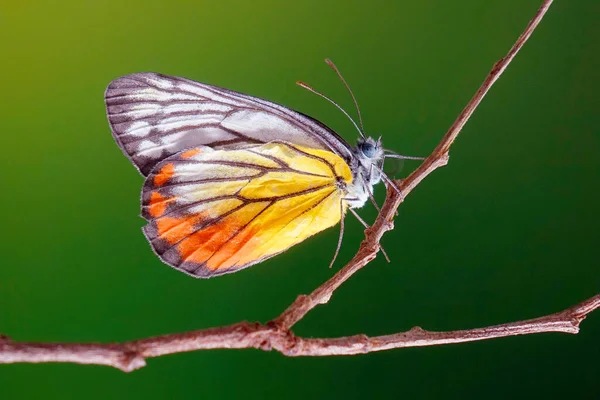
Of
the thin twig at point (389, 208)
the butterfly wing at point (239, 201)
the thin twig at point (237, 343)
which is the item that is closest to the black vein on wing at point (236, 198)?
the butterfly wing at point (239, 201)

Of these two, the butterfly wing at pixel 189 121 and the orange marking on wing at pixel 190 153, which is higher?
the butterfly wing at pixel 189 121

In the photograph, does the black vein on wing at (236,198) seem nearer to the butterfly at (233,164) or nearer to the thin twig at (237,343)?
the butterfly at (233,164)

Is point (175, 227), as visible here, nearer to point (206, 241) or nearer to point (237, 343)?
point (206, 241)

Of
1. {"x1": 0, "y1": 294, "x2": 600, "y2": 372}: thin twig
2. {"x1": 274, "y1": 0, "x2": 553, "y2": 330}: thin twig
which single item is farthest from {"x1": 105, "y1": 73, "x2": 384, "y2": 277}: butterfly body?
{"x1": 0, "y1": 294, "x2": 600, "y2": 372}: thin twig

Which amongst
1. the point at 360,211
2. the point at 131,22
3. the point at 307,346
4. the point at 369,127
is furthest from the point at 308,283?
the point at 307,346

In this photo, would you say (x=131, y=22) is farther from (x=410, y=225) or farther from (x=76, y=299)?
(x=410, y=225)

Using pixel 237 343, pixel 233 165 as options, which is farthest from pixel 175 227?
pixel 237 343

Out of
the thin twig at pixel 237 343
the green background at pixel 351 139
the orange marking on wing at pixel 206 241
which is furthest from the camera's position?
the green background at pixel 351 139
